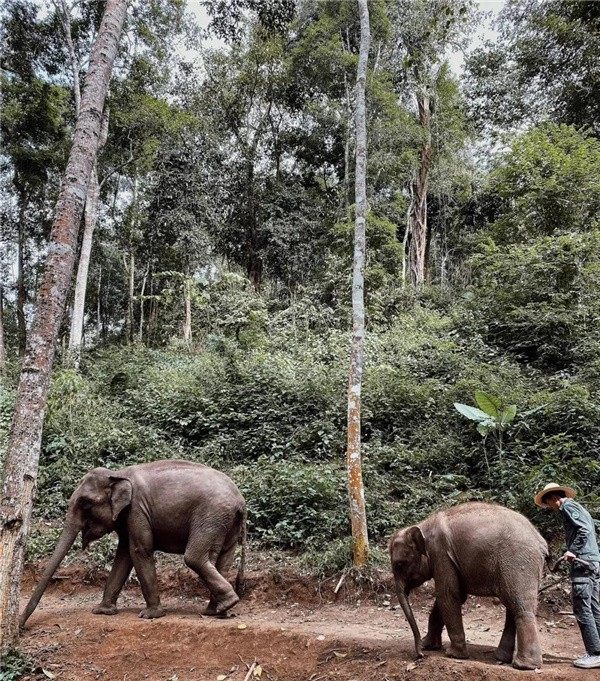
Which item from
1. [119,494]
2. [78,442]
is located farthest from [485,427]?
[78,442]

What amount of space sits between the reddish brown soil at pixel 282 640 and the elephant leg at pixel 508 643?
105mm

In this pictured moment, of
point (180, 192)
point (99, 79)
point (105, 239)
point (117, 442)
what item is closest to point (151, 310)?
point (105, 239)

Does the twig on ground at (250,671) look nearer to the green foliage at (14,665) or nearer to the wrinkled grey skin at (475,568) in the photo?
the wrinkled grey skin at (475,568)

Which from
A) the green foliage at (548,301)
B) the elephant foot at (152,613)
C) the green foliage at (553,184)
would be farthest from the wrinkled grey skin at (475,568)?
the green foliage at (553,184)

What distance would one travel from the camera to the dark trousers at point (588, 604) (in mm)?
5030

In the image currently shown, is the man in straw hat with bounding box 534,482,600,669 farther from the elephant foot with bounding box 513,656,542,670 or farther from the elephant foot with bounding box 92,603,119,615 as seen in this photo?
the elephant foot with bounding box 92,603,119,615

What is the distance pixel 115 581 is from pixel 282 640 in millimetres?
2313

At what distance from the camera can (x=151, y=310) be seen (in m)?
28.2

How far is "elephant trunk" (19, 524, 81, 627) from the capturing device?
6.03m

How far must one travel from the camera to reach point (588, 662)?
16.1ft

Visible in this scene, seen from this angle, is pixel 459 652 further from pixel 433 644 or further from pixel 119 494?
pixel 119 494

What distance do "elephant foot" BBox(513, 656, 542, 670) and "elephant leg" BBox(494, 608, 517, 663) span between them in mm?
324

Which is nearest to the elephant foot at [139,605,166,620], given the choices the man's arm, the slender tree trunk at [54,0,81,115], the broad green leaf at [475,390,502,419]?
the man's arm

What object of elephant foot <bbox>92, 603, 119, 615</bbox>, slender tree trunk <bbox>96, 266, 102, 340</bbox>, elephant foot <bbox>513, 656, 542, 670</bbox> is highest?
slender tree trunk <bbox>96, 266, 102, 340</bbox>
